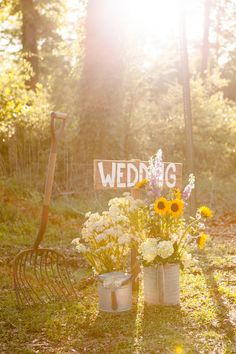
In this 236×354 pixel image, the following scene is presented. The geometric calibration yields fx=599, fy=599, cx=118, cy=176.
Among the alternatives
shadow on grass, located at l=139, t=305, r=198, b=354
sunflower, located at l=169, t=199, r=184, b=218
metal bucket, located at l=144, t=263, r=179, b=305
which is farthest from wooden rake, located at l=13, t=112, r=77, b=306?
sunflower, located at l=169, t=199, r=184, b=218

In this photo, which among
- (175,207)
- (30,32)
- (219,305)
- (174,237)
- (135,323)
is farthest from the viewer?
(30,32)

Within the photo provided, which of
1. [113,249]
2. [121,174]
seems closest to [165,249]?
[113,249]

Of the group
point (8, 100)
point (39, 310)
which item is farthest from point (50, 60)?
point (39, 310)

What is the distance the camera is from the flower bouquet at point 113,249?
5.92m

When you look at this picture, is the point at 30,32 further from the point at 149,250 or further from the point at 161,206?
the point at 149,250

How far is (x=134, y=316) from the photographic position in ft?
19.1

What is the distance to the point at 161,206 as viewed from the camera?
5.99m

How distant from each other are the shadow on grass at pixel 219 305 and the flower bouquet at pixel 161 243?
0.48 metres

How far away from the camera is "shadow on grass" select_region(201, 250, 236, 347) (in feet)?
17.1

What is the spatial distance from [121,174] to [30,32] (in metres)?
16.2

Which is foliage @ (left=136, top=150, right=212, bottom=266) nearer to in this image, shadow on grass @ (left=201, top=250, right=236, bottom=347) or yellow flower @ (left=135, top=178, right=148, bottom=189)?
yellow flower @ (left=135, top=178, right=148, bottom=189)

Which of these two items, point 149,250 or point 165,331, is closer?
point 165,331

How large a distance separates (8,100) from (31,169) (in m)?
2.22

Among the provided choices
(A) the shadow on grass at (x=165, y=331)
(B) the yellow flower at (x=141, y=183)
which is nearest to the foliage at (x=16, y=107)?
(B) the yellow flower at (x=141, y=183)
